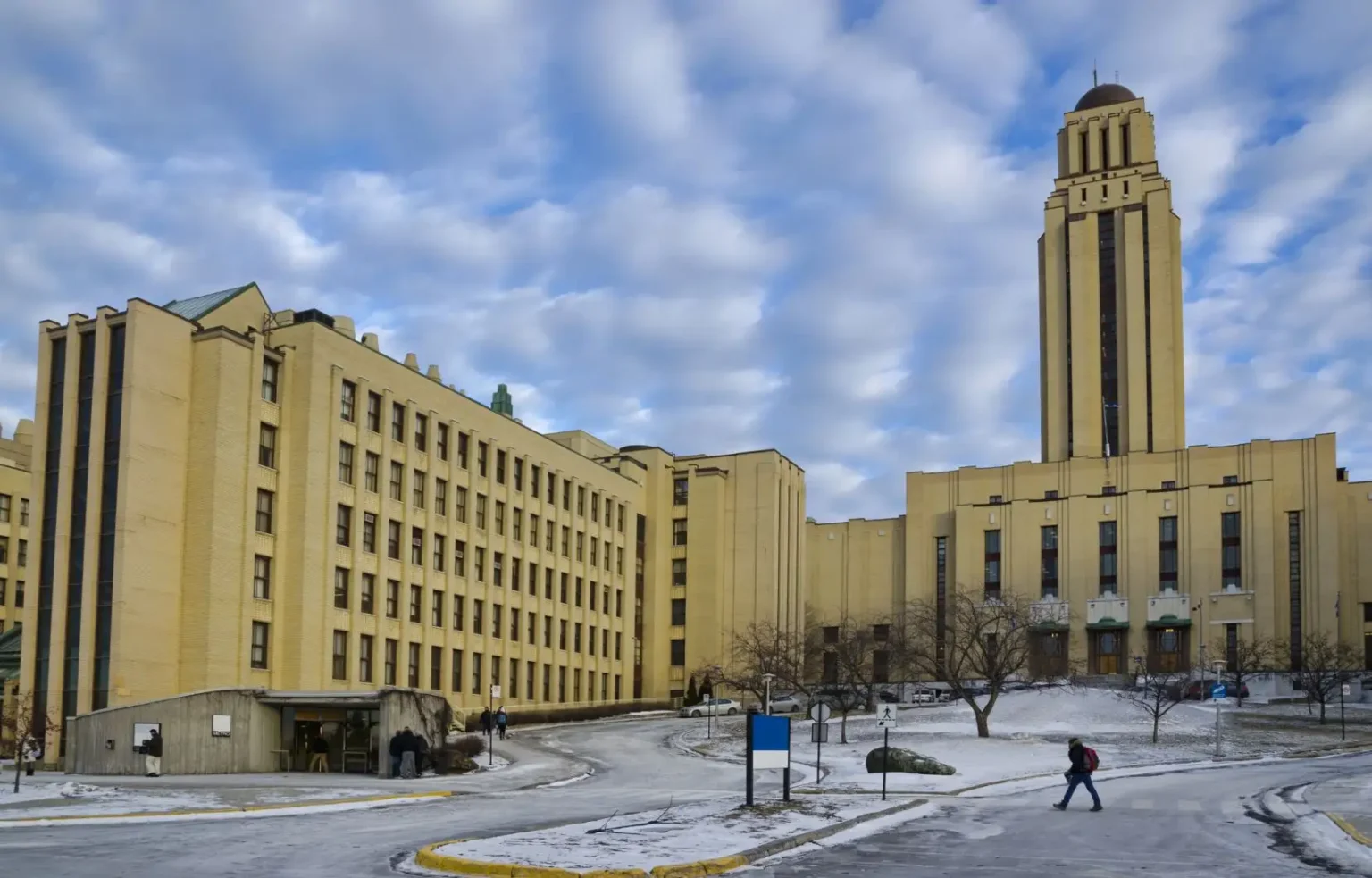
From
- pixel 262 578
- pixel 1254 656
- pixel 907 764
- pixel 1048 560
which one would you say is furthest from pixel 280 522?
pixel 1048 560

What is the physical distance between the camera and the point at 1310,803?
3025cm

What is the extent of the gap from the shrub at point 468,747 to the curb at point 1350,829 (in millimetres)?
27351

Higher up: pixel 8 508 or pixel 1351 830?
pixel 8 508

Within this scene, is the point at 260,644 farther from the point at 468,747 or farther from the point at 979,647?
the point at 979,647

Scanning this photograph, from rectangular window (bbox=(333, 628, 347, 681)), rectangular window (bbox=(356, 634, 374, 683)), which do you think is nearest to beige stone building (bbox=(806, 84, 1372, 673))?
rectangular window (bbox=(356, 634, 374, 683))

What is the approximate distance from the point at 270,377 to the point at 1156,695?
4237cm

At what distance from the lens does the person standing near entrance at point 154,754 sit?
40.8 meters

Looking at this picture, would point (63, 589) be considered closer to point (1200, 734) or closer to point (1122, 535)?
point (1200, 734)

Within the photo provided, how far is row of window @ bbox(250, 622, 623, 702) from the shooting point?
63344mm

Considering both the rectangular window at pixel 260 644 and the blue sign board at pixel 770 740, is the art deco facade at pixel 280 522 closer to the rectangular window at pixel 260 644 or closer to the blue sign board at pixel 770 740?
the rectangular window at pixel 260 644

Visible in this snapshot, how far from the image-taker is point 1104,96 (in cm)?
14012

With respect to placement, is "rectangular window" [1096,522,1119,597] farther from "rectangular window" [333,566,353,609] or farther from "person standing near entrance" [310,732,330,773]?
"person standing near entrance" [310,732,330,773]

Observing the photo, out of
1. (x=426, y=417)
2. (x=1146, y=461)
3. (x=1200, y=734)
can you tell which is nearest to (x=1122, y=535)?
(x=1146, y=461)

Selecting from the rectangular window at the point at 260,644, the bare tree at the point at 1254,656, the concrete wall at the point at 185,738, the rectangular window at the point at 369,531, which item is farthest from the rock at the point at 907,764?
the bare tree at the point at 1254,656
